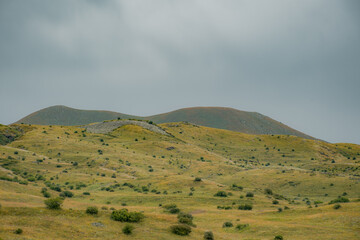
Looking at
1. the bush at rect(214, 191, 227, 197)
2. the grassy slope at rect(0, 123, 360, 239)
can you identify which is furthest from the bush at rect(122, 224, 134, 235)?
the bush at rect(214, 191, 227, 197)

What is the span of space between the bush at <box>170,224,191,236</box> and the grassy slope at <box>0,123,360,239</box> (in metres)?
0.62

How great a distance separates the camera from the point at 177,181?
6550 centimetres

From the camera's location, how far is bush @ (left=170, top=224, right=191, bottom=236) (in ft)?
90.5

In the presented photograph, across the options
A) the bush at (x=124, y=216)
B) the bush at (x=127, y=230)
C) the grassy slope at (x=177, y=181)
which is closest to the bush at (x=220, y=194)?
the grassy slope at (x=177, y=181)

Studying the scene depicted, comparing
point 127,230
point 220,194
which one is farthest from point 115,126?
point 127,230

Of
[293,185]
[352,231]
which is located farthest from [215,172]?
[352,231]

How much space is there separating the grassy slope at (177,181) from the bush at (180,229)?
62 centimetres

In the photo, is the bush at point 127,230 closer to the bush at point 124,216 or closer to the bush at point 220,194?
the bush at point 124,216

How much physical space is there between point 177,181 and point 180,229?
37.9 m

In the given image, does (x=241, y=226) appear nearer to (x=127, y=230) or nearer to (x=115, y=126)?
(x=127, y=230)

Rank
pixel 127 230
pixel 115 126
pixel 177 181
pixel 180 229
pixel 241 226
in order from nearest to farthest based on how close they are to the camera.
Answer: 1. pixel 127 230
2. pixel 180 229
3. pixel 241 226
4. pixel 177 181
5. pixel 115 126

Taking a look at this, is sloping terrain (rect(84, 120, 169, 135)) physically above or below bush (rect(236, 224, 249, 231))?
above

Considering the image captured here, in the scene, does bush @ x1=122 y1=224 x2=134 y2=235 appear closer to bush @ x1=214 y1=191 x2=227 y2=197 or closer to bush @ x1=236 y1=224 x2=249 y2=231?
bush @ x1=236 y1=224 x2=249 y2=231

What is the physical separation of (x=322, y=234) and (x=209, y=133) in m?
132
